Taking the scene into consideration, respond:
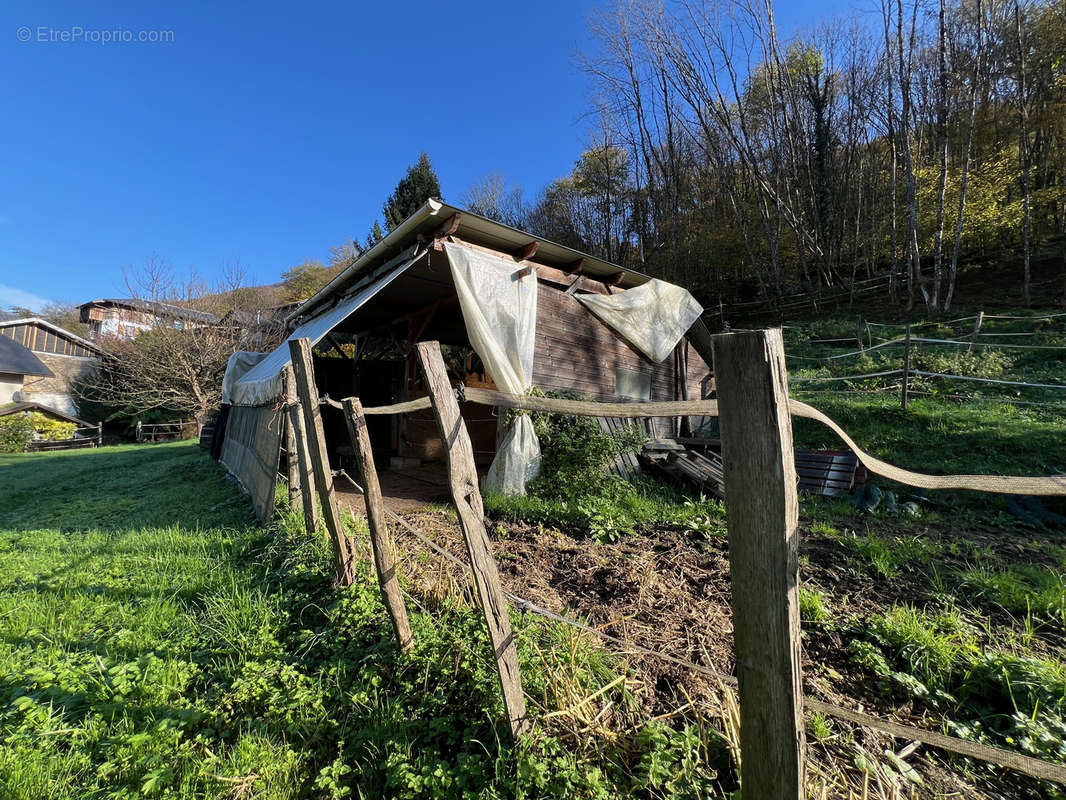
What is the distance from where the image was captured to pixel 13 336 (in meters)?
26.8

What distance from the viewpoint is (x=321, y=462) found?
8.75 ft

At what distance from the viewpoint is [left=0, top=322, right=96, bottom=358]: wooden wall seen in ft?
88.1

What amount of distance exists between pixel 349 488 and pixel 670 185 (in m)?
18.4

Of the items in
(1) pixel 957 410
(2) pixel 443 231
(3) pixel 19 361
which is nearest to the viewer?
(2) pixel 443 231

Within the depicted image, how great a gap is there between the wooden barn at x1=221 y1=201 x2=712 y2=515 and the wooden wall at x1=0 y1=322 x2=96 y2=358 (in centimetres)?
2974

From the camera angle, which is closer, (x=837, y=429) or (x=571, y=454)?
(x=837, y=429)

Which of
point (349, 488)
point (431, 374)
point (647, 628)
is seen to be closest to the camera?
point (431, 374)

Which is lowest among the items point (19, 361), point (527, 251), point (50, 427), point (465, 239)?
point (50, 427)

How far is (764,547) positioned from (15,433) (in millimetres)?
26458

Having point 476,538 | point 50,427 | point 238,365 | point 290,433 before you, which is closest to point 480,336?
point 290,433

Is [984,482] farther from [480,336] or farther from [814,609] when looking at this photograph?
[480,336]

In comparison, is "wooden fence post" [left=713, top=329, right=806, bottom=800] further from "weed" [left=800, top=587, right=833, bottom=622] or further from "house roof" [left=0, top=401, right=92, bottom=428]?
"house roof" [left=0, top=401, right=92, bottom=428]

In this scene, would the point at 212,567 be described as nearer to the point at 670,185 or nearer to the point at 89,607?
the point at 89,607

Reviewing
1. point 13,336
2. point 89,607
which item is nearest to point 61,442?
point 13,336
